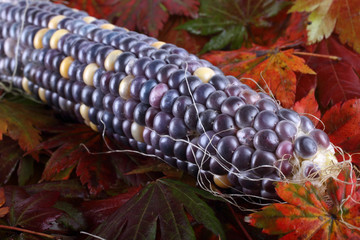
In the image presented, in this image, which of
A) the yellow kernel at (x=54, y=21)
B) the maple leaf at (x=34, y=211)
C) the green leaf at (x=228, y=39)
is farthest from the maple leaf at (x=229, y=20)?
the maple leaf at (x=34, y=211)

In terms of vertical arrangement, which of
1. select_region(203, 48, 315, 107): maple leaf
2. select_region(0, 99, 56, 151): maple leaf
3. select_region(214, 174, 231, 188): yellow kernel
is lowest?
select_region(0, 99, 56, 151): maple leaf

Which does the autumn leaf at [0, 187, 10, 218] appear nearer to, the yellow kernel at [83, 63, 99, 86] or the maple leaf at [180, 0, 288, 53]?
the yellow kernel at [83, 63, 99, 86]

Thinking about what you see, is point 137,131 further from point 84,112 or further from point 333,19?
point 333,19

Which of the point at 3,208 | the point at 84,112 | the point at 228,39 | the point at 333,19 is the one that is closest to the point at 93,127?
the point at 84,112

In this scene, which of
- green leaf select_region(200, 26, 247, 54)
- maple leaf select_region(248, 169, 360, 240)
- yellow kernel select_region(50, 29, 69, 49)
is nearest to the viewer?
maple leaf select_region(248, 169, 360, 240)

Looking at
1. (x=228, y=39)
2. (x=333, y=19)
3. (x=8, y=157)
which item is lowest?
(x=8, y=157)

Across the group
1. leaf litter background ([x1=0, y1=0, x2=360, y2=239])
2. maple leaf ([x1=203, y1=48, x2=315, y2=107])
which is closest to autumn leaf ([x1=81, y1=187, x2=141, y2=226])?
leaf litter background ([x1=0, y1=0, x2=360, y2=239])
